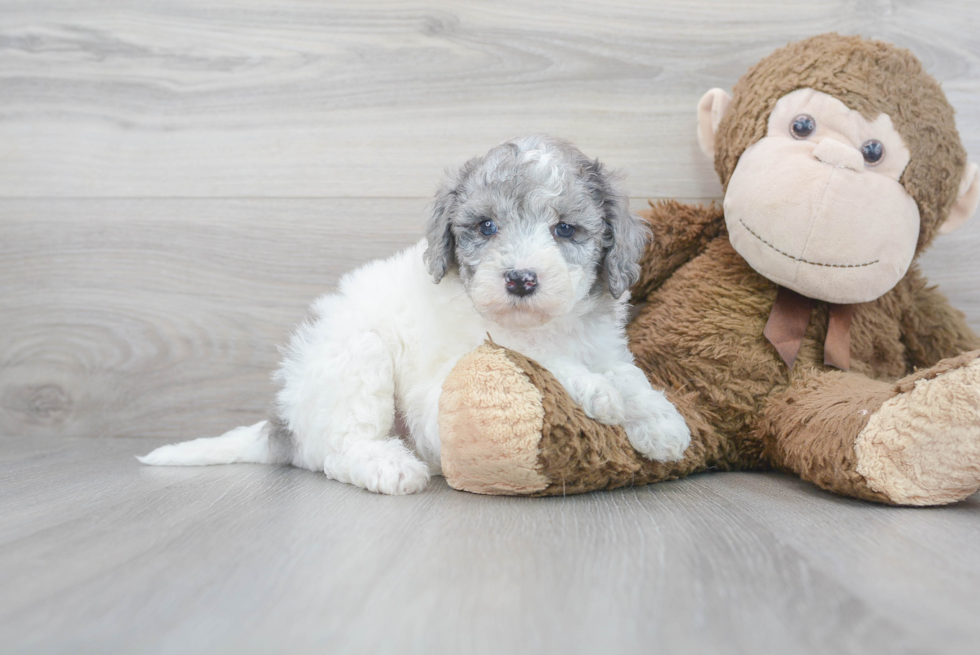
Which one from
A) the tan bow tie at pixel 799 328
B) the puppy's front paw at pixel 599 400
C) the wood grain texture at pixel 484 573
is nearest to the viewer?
the wood grain texture at pixel 484 573

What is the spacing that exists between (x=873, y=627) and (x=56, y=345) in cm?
263

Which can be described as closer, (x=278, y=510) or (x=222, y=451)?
(x=278, y=510)

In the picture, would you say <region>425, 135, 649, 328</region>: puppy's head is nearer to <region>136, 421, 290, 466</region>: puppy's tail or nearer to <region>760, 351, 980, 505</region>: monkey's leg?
<region>760, 351, 980, 505</region>: monkey's leg

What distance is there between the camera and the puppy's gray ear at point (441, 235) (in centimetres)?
176

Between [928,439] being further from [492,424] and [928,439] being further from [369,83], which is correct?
[369,83]

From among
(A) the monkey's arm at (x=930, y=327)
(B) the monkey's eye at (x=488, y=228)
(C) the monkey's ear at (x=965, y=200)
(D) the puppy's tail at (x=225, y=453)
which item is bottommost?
(D) the puppy's tail at (x=225, y=453)

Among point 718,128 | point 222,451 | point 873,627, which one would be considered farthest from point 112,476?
point 718,128

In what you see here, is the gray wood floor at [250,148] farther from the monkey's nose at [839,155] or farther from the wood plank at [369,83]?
the monkey's nose at [839,155]

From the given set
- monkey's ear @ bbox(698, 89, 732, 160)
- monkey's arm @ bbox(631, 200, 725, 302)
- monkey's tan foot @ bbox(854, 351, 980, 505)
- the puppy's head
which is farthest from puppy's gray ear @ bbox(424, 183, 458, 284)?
monkey's tan foot @ bbox(854, 351, 980, 505)

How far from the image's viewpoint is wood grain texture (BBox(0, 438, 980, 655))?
35.7 inches

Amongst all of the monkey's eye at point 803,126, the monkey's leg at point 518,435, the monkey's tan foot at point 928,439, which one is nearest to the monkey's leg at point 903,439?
the monkey's tan foot at point 928,439

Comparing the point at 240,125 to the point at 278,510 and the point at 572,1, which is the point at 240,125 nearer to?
the point at 572,1

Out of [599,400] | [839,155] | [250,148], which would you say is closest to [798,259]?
[839,155]

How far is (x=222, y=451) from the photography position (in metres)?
2.05
